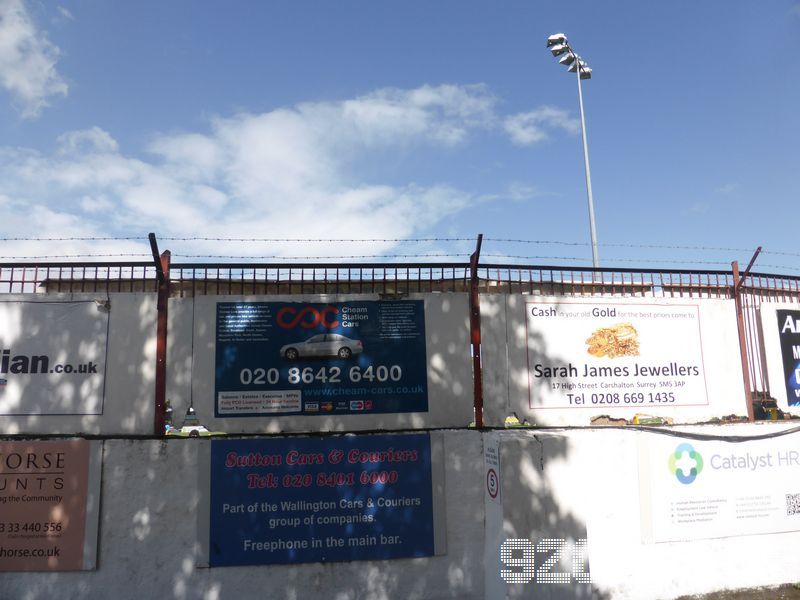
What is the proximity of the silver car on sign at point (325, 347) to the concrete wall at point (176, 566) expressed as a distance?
167 centimetres

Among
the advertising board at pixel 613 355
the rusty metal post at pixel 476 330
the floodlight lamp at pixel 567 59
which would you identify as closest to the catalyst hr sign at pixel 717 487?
the advertising board at pixel 613 355

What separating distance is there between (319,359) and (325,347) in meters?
0.20

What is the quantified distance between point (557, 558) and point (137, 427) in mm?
5927

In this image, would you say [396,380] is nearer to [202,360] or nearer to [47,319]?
[202,360]

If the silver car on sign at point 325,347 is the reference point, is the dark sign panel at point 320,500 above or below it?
→ below

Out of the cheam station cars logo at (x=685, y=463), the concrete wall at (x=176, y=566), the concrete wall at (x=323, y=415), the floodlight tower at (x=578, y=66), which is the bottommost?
the concrete wall at (x=176, y=566)

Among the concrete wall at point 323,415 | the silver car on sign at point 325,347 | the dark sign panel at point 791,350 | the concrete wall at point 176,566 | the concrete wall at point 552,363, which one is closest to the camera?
the concrete wall at point 176,566

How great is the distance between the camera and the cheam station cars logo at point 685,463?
797 cm

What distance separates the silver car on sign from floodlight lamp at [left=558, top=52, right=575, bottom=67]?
16483 mm

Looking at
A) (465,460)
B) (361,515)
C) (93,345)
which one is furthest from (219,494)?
(465,460)

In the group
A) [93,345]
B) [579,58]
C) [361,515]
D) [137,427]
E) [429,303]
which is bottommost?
[361,515]

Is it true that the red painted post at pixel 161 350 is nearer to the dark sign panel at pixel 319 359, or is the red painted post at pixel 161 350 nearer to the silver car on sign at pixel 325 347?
the dark sign panel at pixel 319 359

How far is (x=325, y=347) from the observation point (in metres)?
7.88

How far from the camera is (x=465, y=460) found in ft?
25.1
